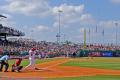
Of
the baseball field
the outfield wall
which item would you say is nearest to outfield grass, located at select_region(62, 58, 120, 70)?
the baseball field

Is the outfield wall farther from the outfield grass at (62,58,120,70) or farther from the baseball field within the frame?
the baseball field

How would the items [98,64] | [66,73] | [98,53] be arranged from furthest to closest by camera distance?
1. [98,53]
2. [98,64]
3. [66,73]

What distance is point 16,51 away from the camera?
66500 millimetres

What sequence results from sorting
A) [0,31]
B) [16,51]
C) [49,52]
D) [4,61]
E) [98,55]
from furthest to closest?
1. [0,31]
2. [98,55]
3. [49,52]
4. [16,51]
5. [4,61]

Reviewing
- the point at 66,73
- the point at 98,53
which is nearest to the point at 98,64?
the point at 66,73

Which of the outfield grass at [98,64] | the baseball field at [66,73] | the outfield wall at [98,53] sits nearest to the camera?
the baseball field at [66,73]

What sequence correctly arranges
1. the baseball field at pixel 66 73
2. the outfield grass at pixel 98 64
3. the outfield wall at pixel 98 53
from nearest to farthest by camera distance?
the baseball field at pixel 66 73 → the outfield grass at pixel 98 64 → the outfield wall at pixel 98 53

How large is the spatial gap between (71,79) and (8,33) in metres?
68.4

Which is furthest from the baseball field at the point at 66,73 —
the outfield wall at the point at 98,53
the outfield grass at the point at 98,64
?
the outfield wall at the point at 98,53

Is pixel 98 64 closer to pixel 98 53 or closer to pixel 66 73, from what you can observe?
pixel 66 73

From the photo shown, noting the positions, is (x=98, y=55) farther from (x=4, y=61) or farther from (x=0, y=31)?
(x=4, y=61)

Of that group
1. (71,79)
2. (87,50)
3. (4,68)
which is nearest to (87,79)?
(71,79)

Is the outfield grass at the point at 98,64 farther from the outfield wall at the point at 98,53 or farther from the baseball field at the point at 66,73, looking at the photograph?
the outfield wall at the point at 98,53

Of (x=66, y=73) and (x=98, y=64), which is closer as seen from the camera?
(x=66, y=73)
